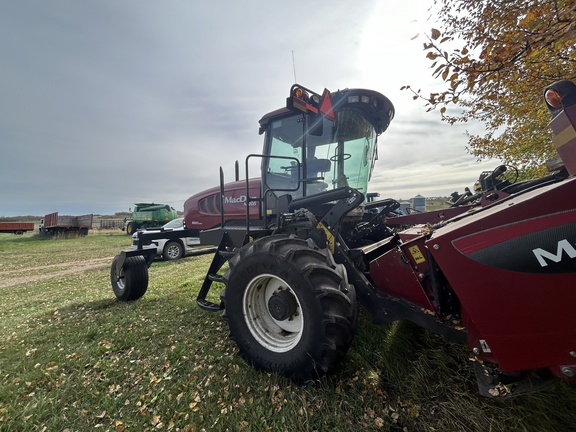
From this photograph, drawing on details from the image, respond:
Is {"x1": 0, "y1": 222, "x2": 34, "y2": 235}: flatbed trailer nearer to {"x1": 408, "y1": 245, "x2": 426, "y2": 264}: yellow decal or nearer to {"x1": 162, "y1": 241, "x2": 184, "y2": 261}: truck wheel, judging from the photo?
{"x1": 162, "y1": 241, "x2": 184, "y2": 261}: truck wheel

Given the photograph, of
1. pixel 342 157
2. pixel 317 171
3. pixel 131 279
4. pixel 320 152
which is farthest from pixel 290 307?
pixel 131 279

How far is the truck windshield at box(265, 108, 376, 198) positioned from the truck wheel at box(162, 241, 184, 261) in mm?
10634

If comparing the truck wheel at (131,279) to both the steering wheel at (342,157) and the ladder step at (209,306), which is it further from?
the steering wheel at (342,157)

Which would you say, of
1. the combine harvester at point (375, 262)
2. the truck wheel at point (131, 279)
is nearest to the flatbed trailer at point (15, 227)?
the truck wheel at point (131, 279)

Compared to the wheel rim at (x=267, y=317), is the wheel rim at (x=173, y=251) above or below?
below

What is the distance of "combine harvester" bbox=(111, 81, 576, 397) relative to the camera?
1521 mm

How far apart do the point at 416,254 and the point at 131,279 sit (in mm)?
5019

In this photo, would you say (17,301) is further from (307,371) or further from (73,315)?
(307,371)

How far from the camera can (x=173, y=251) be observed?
1338 cm

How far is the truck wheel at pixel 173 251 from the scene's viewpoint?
43.3 ft

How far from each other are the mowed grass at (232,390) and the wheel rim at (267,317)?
31 centimetres

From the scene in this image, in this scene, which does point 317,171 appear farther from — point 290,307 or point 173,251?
point 173,251

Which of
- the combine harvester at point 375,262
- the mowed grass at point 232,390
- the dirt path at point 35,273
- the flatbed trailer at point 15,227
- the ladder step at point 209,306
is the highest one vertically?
the flatbed trailer at point 15,227

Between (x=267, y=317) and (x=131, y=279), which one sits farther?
(x=131, y=279)
